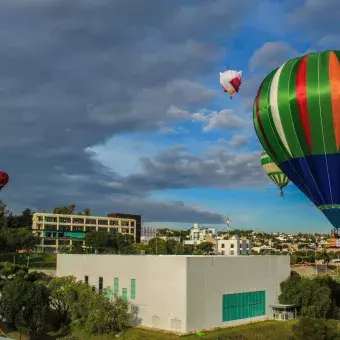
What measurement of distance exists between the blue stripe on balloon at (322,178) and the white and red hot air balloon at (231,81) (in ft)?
90.8

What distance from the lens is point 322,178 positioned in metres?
36.4

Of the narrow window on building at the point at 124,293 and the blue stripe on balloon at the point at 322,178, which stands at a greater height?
the blue stripe on balloon at the point at 322,178

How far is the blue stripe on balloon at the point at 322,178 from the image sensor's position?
1411 inches

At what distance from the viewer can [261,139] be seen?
40688 mm

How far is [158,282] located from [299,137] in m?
22.0

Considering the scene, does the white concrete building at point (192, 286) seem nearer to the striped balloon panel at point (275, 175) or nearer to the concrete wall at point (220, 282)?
the concrete wall at point (220, 282)

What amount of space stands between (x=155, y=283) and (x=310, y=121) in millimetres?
23955

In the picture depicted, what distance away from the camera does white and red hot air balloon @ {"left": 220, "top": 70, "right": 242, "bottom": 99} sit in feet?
209

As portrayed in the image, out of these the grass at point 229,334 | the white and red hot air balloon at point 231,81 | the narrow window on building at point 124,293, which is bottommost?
the grass at point 229,334

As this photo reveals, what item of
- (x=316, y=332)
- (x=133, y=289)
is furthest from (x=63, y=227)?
(x=316, y=332)

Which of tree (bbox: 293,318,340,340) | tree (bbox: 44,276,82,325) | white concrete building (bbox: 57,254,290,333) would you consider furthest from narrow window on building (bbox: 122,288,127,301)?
tree (bbox: 293,318,340,340)

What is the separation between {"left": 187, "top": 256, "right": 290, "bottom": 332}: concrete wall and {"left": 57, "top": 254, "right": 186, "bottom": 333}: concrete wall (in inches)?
37.8

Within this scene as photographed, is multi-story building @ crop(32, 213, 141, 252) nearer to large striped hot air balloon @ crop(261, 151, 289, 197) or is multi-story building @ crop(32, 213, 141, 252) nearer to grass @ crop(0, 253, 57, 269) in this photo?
grass @ crop(0, 253, 57, 269)

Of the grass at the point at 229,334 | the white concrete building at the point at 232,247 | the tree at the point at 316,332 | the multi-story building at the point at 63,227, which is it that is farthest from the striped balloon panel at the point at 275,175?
the white concrete building at the point at 232,247
